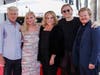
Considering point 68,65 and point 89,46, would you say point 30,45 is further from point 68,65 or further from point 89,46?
point 89,46

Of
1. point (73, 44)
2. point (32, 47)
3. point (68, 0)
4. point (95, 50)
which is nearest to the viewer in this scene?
point (95, 50)

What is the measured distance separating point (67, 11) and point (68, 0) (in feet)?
37.6

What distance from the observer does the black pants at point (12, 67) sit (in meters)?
6.14

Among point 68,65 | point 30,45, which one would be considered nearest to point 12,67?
point 30,45

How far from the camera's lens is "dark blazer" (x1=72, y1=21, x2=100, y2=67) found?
5082mm

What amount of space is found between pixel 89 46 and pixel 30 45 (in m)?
1.21

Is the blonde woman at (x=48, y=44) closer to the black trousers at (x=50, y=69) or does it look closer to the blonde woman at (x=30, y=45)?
the black trousers at (x=50, y=69)

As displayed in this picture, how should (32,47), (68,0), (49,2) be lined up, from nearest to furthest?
(32,47), (49,2), (68,0)

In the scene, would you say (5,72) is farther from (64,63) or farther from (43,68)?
(64,63)

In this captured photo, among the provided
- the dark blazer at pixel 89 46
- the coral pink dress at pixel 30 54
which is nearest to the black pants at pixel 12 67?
the coral pink dress at pixel 30 54

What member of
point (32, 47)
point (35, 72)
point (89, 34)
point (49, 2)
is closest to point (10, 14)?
point (32, 47)

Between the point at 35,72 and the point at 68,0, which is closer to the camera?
the point at 35,72

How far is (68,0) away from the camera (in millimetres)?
17203

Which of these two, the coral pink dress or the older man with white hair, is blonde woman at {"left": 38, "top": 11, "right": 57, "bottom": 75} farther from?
the older man with white hair
